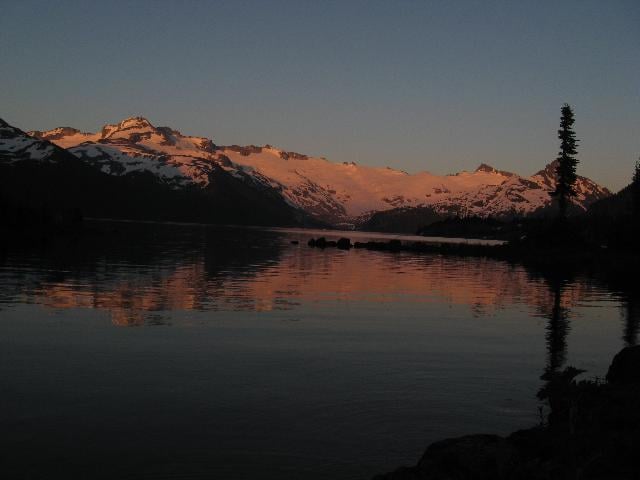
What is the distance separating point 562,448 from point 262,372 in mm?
12986

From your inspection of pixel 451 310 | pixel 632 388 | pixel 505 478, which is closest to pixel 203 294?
Result: pixel 451 310

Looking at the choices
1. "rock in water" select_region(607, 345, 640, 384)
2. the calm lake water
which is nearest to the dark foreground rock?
the calm lake water

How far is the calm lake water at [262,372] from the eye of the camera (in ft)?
56.7

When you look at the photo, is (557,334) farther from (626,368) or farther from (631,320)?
(626,368)

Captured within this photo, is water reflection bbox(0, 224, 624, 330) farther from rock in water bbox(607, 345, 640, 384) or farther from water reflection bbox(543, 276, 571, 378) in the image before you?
rock in water bbox(607, 345, 640, 384)

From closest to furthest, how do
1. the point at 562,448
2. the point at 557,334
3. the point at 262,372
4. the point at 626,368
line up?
the point at 562,448
the point at 626,368
the point at 262,372
the point at 557,334

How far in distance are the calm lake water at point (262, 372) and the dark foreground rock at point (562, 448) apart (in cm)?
207

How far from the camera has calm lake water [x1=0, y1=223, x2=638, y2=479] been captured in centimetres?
1728

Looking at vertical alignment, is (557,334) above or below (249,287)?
below

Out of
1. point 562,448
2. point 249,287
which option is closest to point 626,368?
point 562,448

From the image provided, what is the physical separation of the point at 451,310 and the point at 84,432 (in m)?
34.2

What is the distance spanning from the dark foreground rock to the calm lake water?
6.79 feet

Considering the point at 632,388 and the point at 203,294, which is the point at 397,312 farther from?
the point at 632,388

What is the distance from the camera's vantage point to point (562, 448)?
50.8ft
